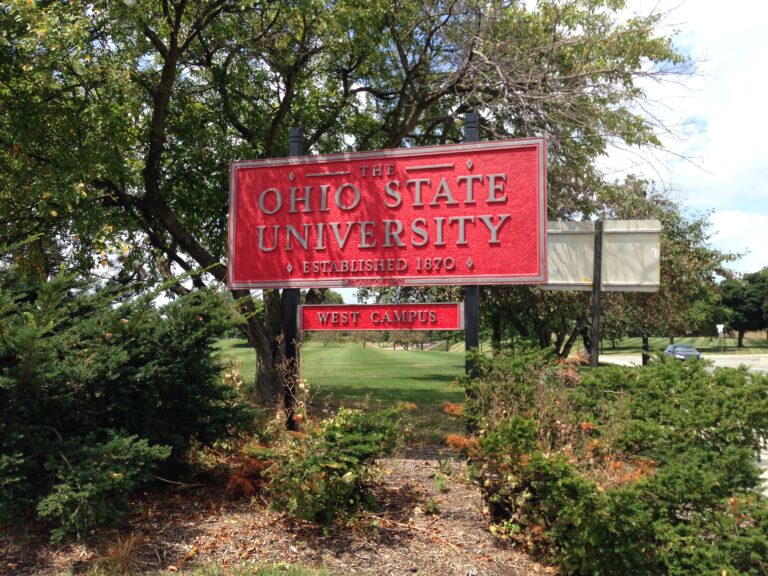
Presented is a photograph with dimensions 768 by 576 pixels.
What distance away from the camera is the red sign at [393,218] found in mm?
6902

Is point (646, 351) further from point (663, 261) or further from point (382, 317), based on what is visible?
point (663, 261)

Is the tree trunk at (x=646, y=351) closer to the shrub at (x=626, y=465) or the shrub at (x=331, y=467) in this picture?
the shrub at (x=626, y=465)

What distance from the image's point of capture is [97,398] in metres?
4.91

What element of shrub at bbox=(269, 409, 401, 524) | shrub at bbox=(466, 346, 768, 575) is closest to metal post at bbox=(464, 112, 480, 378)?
shrub at bbox=(466, 346, 768, 575)

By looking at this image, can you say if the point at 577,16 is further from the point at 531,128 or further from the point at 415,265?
the point at 415,265

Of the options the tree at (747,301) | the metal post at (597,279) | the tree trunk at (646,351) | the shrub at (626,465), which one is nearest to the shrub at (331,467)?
the shrub at (626,465)

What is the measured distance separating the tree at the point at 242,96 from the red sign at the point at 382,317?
32.4 inches

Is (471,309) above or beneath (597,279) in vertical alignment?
beneath

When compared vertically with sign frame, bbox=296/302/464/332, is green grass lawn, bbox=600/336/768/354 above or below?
below

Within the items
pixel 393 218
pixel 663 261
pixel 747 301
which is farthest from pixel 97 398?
pixel 747 301

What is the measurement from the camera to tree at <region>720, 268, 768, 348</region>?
76.4 metres

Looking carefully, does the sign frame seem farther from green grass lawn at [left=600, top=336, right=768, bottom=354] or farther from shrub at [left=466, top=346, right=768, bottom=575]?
green grass lawn at [left=600, top=336, right=768, bottom=354]

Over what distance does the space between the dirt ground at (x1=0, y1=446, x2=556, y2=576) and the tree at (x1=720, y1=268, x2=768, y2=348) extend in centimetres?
8289

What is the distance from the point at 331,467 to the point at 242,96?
8.87m
